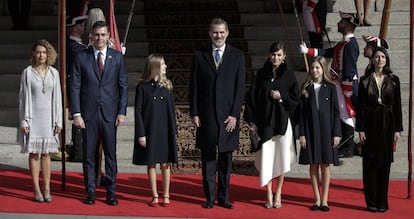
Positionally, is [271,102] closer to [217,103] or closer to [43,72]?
[217,103]

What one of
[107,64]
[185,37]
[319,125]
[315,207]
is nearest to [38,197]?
[107,64]

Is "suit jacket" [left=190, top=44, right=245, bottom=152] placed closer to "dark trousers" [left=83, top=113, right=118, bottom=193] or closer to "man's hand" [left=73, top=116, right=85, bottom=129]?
"dark trousers" [left=83, top=113, right=118, bottom=193]

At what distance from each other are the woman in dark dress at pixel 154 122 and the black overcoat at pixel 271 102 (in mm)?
880

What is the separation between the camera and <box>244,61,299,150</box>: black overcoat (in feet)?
31.8

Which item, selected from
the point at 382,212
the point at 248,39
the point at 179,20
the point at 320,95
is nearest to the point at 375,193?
the point at 382,212

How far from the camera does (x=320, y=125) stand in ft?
32.1

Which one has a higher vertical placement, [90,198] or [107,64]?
[107,64]

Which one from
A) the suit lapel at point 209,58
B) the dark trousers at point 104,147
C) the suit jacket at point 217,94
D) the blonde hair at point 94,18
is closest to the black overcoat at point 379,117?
the suit jacket at point 217,94

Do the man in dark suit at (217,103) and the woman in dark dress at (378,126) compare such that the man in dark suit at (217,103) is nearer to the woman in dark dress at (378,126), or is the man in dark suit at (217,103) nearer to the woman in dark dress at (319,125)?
the woman in dark dress at (319,125)

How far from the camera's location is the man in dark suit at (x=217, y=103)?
9672 millimetres

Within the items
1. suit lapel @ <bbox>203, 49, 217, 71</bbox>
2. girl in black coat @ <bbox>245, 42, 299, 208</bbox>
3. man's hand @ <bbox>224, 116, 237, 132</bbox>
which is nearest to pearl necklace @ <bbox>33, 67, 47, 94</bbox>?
suit lapel @ <bbox>203, 49, 217, 71</bbox>

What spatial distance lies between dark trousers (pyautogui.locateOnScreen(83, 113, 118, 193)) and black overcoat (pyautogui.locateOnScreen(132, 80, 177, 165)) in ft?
0.99

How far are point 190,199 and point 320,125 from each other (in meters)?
1.69

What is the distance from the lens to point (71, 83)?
9812 mm
